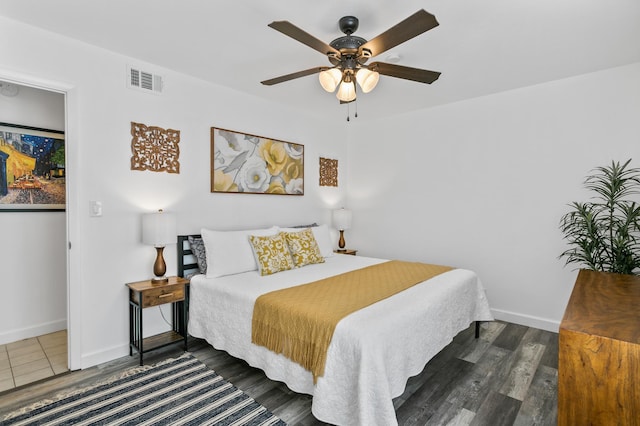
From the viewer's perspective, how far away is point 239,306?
2.45 m

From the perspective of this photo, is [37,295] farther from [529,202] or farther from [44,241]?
Answer: [529,202]

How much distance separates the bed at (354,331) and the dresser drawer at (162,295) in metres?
0.12

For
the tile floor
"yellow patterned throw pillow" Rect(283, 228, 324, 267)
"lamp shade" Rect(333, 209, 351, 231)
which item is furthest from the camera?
"lamp shade" Rect(333, 209, 351, 231)

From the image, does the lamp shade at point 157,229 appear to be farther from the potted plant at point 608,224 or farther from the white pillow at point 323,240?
the potted plant at point 608,224

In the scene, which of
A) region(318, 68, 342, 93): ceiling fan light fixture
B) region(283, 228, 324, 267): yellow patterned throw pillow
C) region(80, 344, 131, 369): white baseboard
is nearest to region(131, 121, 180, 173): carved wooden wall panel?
region(283, 228, 324, 267): yellow patterned throw pillow

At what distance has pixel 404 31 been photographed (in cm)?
173

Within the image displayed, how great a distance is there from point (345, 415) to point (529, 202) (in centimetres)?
296

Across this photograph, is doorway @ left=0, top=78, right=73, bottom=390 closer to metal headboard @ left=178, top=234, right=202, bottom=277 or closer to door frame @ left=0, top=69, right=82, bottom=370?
door frame @ left=0, top=69, right=82, bottom=370

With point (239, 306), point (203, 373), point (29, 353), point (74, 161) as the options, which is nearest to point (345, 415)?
point (239, 306)

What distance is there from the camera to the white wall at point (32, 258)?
3.05 meters

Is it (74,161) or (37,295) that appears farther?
(37,295)

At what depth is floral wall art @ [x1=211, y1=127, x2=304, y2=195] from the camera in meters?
3.47

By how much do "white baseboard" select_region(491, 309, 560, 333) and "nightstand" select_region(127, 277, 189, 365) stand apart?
10.9ft

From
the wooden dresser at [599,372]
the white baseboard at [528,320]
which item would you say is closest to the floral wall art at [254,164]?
the white baseboard at [528,320]
